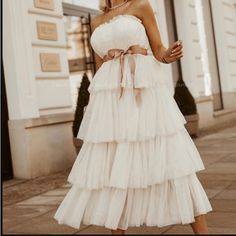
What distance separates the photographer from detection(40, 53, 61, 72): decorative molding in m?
7.49

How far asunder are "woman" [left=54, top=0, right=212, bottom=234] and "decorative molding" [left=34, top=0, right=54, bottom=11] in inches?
180

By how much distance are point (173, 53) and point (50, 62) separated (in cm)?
500

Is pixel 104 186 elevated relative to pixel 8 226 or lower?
elevated

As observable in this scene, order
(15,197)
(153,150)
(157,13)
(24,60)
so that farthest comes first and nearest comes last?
(157,13)
(24,60)
(15,197)
(153,150)

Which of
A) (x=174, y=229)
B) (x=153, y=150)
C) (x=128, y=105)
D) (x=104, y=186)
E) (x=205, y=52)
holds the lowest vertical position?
(x=174, y=229)

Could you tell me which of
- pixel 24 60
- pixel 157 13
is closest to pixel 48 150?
pixel 24 60

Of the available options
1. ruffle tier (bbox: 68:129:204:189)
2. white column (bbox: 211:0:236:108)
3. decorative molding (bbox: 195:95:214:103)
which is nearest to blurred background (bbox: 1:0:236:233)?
ruffle tier (bbox: 68:129:204:189)

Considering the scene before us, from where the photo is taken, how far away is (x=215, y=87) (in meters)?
15.6

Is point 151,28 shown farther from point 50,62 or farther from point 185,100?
point 185,100

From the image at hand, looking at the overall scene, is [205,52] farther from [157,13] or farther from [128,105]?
[128,105]

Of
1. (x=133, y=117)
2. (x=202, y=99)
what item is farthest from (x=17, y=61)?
(x=202, y=99)

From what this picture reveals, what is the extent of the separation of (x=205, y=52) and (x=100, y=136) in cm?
1251

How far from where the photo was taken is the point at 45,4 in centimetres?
763

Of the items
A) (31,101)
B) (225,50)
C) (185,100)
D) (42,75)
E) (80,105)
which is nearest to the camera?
(31,101)
